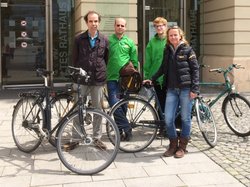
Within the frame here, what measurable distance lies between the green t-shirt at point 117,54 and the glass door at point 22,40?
737 centimetres

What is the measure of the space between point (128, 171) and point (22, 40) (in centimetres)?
892

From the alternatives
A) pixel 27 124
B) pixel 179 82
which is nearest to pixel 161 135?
pixel 179 82

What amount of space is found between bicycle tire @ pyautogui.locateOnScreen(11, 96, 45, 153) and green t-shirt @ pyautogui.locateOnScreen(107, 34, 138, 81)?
1163mm

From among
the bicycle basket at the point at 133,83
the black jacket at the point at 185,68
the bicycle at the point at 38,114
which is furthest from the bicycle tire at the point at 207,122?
the bicycle at the point at 38,114

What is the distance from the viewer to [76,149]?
490 cm

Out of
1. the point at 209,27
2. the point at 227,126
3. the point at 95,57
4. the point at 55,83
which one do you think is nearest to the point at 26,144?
the point at 95,57

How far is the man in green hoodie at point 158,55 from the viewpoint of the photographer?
20.3 feet

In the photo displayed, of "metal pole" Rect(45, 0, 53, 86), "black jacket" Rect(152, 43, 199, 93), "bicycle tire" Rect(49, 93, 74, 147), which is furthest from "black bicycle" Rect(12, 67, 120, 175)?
"metal pole" Rect(45, 0, 53, 86)

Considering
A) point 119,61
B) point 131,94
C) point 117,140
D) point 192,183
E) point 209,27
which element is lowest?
point 192,183

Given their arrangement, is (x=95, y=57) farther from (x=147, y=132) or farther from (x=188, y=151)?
(x=188, y=151)

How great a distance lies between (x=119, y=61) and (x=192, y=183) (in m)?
2.17

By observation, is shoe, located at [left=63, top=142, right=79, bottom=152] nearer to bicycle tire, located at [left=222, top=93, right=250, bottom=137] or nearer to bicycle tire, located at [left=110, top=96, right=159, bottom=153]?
bicycle tire, located at [left=110, top=96, right=159, bottom=153]

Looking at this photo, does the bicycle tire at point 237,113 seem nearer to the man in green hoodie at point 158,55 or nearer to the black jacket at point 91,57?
the man in green hoodie at point 158,55

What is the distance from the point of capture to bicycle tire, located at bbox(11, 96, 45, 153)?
17.9 ft
